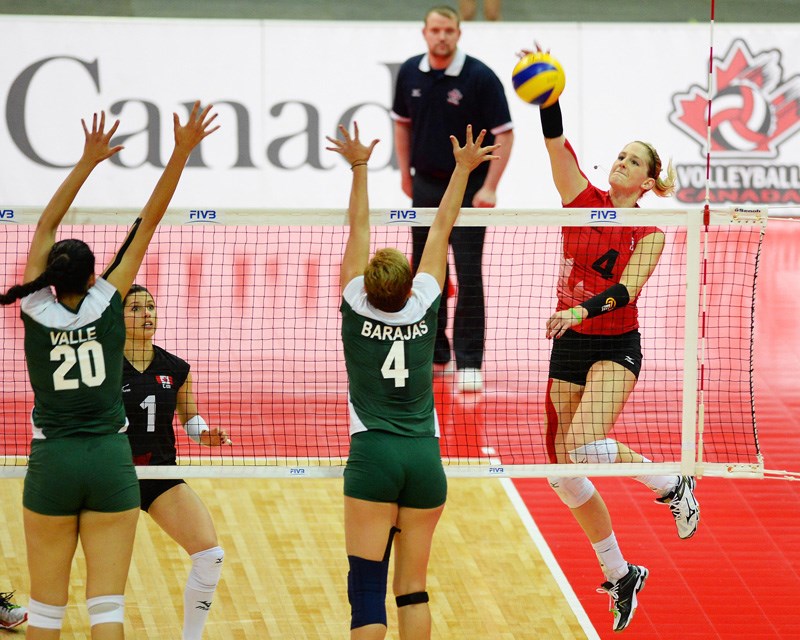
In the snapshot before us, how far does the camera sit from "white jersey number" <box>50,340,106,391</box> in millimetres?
5285

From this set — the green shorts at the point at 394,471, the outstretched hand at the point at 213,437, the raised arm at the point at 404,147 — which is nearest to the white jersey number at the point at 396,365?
the green shorts at the point at 394,471

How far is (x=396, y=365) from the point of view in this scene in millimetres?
5582

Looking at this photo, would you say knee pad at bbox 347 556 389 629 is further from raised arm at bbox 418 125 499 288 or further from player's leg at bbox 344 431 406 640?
raised arm at bbox 418 125 499 288

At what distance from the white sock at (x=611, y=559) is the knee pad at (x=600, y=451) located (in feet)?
1.64

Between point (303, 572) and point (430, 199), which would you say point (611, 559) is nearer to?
point (303, 572)

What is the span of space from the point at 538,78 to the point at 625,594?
2.90m

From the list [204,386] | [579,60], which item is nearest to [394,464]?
[204,386]

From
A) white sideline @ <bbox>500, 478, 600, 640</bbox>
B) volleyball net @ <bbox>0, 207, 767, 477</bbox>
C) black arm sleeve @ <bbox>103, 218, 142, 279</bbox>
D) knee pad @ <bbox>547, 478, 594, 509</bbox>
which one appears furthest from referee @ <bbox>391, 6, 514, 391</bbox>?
black arm sleeve @ <bbox>103, 218, 142, 279</bbox>

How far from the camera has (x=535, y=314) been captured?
12688mm

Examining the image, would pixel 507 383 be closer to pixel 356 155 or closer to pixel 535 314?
pixel 535 314

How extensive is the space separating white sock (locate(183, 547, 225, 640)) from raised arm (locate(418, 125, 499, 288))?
6.03 ft

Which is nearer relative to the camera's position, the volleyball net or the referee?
the volleyball net

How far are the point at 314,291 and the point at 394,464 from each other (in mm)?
8182

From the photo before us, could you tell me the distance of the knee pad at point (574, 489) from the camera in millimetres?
6867
